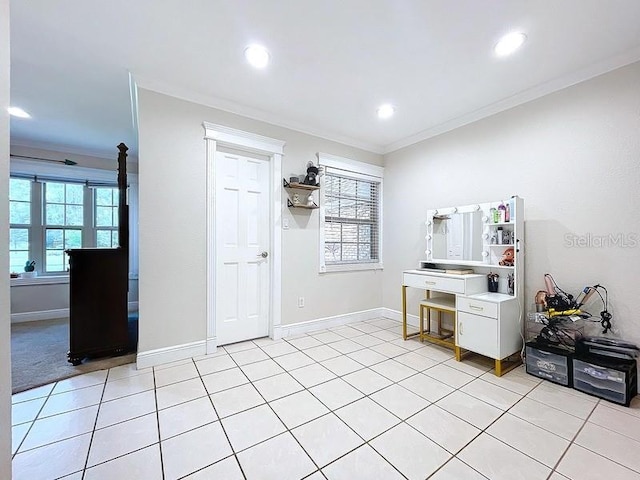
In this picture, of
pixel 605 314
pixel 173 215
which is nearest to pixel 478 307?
pixel 605 314

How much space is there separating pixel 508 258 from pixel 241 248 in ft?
9.18

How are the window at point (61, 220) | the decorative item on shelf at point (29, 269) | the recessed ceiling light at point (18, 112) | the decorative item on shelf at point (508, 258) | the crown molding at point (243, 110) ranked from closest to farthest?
the crown molding at point (243, 110) < the decorative item on shelf at point (508, 258) < the recessed ceiling light at point (18, 112) < the decorative item on shelf at point (29, 269) < the window at point (61, 220)

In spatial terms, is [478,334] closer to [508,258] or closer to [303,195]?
[508,258]

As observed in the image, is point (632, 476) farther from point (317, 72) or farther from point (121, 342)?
point (121, 342)

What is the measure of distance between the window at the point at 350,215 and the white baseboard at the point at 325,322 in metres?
0.67

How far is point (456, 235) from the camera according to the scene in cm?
323

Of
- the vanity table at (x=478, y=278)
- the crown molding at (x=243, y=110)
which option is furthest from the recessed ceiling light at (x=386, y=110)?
the vanity table at (x=478, y=278)

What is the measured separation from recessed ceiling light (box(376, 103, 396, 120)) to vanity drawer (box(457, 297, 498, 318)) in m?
2.15

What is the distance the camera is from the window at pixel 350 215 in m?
3.74

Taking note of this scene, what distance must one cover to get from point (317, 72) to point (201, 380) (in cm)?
281

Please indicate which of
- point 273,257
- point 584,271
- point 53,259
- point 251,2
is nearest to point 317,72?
point 251,2

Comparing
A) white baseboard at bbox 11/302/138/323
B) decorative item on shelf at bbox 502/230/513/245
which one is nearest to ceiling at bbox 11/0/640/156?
decorative item on shelf at bbox 502/230/513/245

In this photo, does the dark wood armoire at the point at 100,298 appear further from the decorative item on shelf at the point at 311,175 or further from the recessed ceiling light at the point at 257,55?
the decorative item on shelf at the point at 311,175

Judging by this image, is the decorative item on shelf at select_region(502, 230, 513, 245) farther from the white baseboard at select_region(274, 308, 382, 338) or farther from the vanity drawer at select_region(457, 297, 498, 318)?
the white baseboard at select_region(274, 308, 382, 338)
